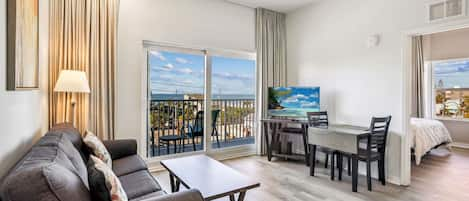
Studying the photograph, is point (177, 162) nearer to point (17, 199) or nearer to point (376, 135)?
point (17, 199)

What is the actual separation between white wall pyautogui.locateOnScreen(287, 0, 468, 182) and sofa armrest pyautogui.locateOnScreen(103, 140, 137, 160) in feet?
10.4

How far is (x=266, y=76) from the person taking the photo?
4746mm

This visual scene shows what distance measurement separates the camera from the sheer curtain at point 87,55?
2963 millimetres

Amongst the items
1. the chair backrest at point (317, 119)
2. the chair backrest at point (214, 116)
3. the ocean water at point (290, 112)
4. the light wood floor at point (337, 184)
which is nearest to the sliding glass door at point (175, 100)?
the chair backrest at point (214, 116)

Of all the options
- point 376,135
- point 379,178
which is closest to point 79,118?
point 376,135

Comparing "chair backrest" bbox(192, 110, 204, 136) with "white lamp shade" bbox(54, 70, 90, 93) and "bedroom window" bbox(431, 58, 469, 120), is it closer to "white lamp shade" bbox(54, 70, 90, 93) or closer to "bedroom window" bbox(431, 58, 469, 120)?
"white lamp shade" bbox(54, 70, 90, 93)

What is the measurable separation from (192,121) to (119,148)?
1689 millimetres

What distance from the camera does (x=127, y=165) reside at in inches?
96.5

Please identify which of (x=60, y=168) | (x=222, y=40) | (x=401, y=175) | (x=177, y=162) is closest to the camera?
(x=60, y=168)

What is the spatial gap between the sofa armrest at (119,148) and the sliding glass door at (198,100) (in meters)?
1.02

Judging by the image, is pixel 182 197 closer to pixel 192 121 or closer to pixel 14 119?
pixel 14 119

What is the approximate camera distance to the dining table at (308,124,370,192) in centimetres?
306

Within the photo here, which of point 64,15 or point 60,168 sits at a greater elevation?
point 64,15

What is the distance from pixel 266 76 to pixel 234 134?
4.23 feet
